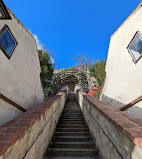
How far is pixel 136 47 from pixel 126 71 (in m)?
1.06

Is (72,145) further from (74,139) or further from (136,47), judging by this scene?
(136,47)

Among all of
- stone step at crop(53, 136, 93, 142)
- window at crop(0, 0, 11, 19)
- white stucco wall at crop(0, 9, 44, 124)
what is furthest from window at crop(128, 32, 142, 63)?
white stucco wall at crop(0, 9, 44, 124)

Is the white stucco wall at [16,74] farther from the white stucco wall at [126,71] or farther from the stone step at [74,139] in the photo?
the white stucco wall at [126,71]

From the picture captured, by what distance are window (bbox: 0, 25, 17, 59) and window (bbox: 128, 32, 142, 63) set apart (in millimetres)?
5009

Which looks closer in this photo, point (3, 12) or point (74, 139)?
point (3, 12)

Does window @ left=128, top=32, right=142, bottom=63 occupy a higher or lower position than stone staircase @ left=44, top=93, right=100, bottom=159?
higher

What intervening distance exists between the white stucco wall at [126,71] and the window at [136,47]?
5.7 inches

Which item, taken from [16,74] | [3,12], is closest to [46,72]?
[16,74]

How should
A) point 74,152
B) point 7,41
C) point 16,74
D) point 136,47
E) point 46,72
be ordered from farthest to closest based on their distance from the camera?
point 46,72 → point 136,47 → point 16,74 → point 7,41 → point 74,152

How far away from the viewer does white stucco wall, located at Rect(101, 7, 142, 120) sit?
352cm

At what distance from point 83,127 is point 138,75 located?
117 inches

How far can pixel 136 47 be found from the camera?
389 cm

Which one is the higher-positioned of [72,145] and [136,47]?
[136,47]

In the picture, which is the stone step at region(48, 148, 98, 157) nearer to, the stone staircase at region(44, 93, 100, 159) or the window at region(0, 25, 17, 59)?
the stone staircase at region(44, 93, 100, 159)
